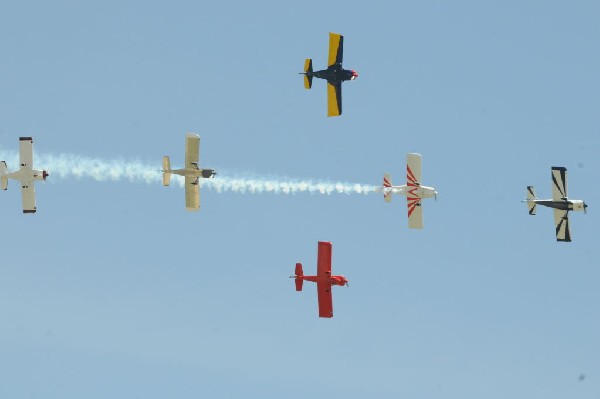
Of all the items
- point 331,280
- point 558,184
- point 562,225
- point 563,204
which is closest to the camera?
point 331,280

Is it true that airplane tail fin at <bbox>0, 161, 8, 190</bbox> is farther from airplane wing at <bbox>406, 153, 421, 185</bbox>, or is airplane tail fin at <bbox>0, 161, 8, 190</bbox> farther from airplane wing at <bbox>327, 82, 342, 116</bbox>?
airplane wing at <bbox>406, 153, 421, 185</bbox>

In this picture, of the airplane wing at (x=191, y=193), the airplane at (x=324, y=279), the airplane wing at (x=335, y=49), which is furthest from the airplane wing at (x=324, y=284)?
the airplane wing at (x=335, y=49)

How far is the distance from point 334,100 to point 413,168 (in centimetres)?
1019

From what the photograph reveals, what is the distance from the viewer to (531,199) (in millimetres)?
131875

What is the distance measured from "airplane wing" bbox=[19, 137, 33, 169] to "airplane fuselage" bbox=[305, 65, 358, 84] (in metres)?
25.8

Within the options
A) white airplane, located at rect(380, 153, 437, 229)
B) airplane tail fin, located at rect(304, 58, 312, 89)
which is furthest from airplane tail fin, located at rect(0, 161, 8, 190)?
white airplane, located at rect(380, 153, 437, 229)

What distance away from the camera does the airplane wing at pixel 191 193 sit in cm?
11950

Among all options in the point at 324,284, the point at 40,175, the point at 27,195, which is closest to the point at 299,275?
the point at 324,284

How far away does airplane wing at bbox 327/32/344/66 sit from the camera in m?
126

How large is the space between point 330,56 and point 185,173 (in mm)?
17594

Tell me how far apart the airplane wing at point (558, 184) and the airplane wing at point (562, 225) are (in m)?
1.46

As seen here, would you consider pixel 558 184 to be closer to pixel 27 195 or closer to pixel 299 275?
pixel 299 275

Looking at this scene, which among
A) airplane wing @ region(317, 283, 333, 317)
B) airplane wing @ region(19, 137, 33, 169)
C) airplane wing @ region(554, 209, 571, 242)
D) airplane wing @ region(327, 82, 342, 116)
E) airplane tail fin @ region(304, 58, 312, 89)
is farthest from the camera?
airplane wing @ region(554, 209, 571, 242)

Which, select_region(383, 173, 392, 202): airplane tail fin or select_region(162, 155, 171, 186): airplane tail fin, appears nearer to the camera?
select_region(162, 155, 171, 186): airplane tail fin
